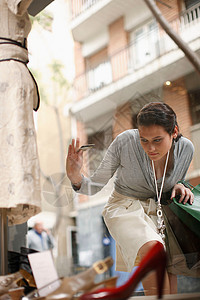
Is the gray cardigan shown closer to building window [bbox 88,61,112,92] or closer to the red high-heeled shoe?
building window [bbox 88,61,112,92]

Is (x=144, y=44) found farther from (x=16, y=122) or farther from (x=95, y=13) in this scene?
(x=16, y=122)

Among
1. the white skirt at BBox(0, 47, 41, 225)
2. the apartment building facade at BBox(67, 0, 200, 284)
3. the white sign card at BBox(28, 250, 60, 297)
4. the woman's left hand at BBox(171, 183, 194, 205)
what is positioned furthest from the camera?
the apartment building facade at BBox(67, 0, 200, 284)

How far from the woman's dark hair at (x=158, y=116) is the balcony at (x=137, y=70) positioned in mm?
114

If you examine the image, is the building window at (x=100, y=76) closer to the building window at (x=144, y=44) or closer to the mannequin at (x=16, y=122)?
the building window at (x=144, y=44)

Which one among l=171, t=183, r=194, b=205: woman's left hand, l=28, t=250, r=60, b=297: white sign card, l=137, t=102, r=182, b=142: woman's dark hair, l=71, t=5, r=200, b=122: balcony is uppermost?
l=71, t=5, r=200, b=122: balcony

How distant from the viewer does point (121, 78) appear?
2143 mm

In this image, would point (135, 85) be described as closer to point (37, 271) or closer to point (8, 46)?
point (8, 46)

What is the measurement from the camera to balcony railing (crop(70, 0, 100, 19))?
235 centimetres

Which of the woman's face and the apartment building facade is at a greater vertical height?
the apartment building facade

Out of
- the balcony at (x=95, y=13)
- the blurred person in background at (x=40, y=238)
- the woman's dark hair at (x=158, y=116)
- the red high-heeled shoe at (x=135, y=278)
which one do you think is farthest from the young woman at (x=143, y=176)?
the red high-heeled shoe at (x=135, y=278)

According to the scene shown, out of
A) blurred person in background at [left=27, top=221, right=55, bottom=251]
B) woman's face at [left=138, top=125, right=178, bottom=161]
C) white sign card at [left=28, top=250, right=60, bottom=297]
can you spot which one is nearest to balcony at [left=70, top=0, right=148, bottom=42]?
woman's face at [left=138, top=125, right=178, bottom=161]

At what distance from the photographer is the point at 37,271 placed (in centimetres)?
166

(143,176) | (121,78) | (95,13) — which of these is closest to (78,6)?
(95,13)

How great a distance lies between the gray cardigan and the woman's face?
29 millimetres
